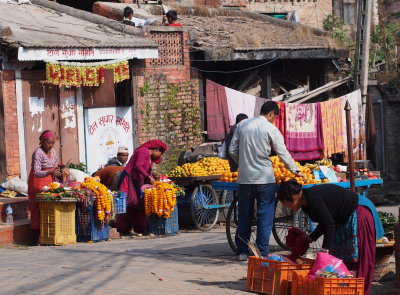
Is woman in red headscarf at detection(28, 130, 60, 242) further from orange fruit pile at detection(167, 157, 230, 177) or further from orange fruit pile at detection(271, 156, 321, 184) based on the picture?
orange fruit pile at detection(271, 156, 321, 184)

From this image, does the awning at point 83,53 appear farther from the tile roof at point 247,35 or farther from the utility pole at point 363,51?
the utility pole at point 363,51

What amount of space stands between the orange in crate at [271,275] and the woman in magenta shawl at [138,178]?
5.69 m

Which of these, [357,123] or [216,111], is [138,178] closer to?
[216,111]

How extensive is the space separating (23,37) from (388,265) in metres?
9.34

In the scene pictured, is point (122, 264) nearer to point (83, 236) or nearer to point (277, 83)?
point (83, 236)

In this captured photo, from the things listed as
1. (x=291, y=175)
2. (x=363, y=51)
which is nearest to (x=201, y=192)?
(x=291, y=175)

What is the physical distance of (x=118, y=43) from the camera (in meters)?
19.2

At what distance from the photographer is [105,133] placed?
19609mm

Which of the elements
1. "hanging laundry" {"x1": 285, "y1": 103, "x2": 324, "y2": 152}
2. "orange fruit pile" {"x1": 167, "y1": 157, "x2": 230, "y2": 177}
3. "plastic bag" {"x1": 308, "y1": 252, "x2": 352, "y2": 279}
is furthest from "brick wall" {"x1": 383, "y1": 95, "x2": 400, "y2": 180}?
"plastic bag" {"x1": 308, "y1": 252, "x2": 352, "y2": 279}

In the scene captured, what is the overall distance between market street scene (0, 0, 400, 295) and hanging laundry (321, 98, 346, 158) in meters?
0.04

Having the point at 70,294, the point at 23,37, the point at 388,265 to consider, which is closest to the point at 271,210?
the point at 388,265

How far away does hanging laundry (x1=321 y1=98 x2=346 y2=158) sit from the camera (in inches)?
902

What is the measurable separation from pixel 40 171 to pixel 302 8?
64.7 ft

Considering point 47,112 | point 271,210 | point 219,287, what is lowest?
point 219,287
